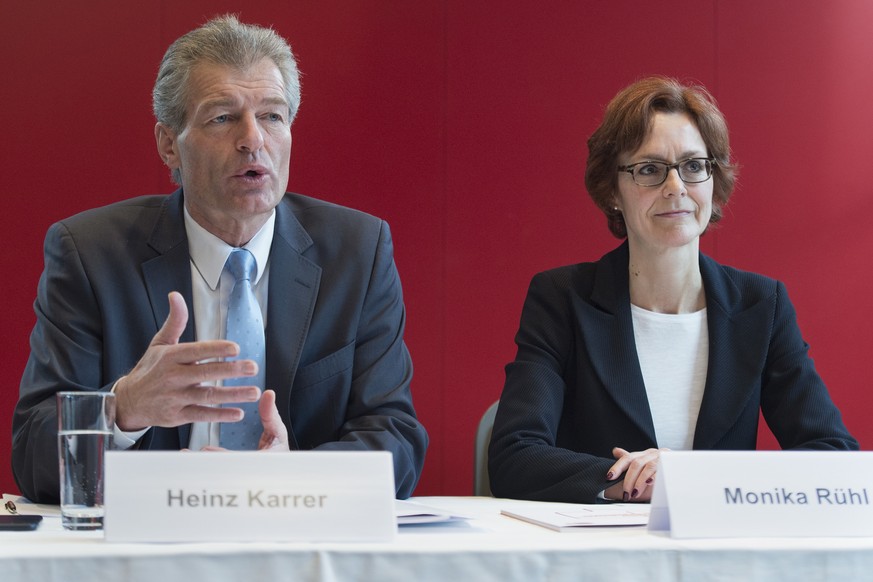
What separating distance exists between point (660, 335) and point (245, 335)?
3.11 ft

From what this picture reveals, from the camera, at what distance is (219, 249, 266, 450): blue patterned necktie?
183 cm

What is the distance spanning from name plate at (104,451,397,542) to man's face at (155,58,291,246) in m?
0.90

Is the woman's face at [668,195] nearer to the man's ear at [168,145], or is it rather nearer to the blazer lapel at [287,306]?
the blazer lapel at [287,306]

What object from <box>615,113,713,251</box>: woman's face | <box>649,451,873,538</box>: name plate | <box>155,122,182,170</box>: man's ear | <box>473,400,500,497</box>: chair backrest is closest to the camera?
<box>649,451,873,538</box>: name plate

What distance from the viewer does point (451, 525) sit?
121cm

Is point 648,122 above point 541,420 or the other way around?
above

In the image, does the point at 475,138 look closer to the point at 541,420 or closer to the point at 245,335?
the point at 541,420

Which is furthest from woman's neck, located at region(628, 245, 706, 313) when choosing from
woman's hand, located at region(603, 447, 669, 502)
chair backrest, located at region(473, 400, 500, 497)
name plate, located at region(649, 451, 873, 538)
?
name plate, located at region(649, 451, 873, 538)

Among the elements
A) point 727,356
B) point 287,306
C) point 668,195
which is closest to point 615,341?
point 727,356

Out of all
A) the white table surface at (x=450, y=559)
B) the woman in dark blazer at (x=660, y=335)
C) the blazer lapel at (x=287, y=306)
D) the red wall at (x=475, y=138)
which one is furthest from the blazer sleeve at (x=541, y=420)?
the red wall at (x=475, y=138)

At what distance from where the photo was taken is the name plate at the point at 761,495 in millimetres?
1116

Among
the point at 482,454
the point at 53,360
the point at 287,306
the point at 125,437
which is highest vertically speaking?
the point at 287,306

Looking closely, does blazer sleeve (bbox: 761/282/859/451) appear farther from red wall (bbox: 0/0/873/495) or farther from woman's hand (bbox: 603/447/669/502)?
red wall (bbox: 0/0/873/495)

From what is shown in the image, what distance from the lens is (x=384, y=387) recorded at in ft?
6.45
